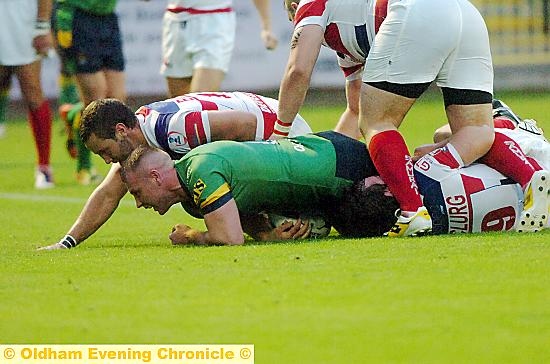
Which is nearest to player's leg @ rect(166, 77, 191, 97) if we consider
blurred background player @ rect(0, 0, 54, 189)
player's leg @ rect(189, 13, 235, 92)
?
player's leg @ rect(189, 13, 235, 92)

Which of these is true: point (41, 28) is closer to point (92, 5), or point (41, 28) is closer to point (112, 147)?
point (92, 5)

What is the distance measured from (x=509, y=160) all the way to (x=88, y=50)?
5.76 meters

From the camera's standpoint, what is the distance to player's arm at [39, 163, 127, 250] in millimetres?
7434

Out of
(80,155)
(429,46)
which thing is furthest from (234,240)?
(80,155)

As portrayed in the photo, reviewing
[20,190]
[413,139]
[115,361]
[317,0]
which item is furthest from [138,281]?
[413,139]

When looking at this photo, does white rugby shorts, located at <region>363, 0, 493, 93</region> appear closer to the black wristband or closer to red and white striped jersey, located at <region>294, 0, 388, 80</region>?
red and white striped jersey, located at <region>294, 0, 388, 80</region>

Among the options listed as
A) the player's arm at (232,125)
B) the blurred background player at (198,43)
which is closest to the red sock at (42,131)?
the blurred background player at (198,43)

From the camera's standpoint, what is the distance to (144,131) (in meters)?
7.41

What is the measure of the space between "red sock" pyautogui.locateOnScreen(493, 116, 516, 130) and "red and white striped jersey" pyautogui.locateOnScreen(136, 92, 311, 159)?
48.4 inches

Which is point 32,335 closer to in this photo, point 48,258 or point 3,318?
point 3,318

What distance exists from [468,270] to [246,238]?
2132 millimetres

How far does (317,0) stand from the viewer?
738 cm

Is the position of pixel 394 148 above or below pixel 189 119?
below

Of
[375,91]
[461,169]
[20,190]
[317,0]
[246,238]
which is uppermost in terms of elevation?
[317,0]
